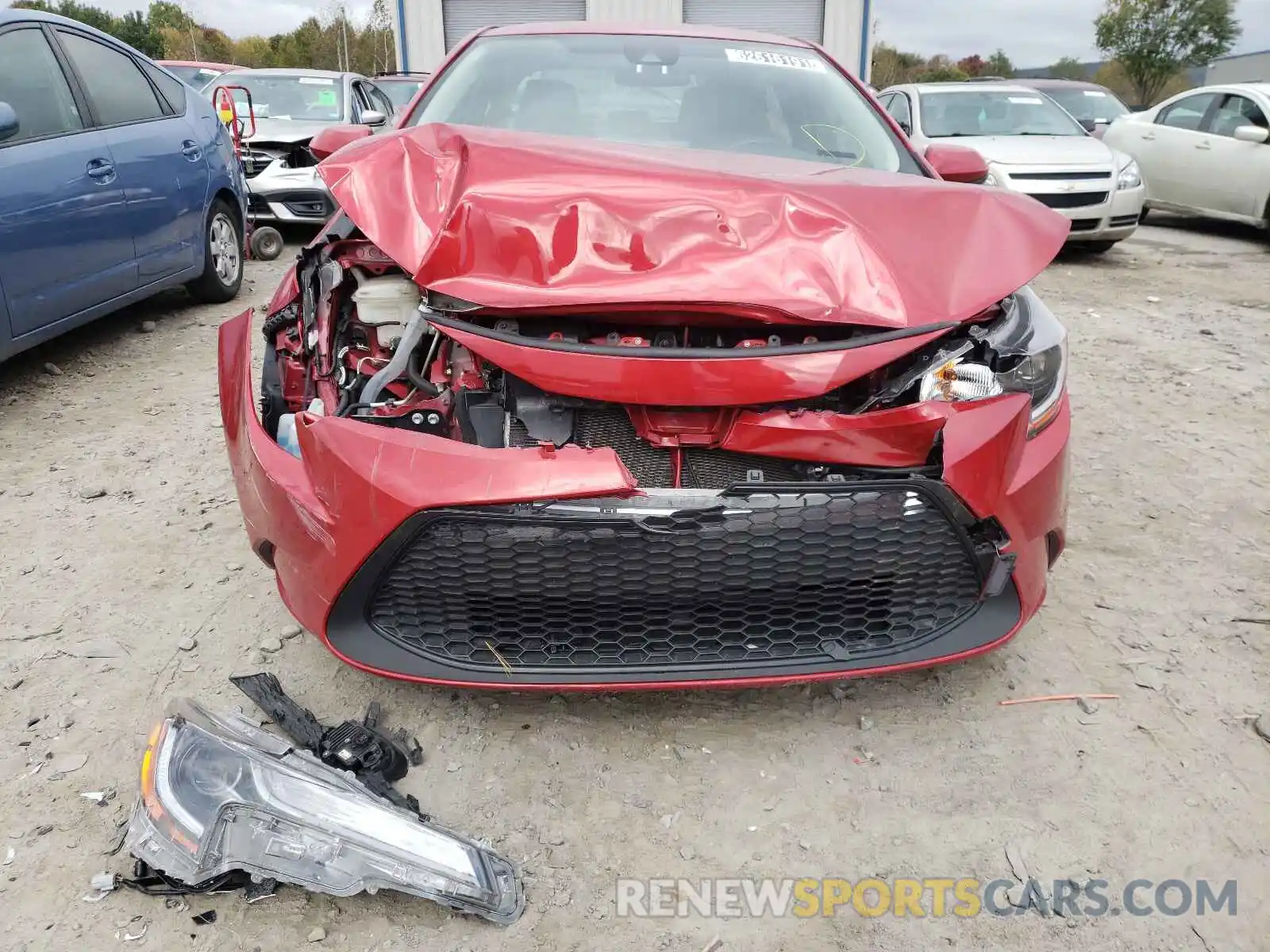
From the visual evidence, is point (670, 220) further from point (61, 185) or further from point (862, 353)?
point (61, 185)

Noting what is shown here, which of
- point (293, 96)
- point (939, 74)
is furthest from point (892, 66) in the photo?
point (293, 96)

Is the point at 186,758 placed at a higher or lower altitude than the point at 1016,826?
higher

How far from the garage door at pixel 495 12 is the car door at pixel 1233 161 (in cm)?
829

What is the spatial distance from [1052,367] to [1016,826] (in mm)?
1015

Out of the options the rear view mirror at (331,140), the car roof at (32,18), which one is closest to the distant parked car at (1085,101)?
the car roof at (32,18)

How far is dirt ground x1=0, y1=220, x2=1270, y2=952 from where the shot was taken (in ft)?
5.60

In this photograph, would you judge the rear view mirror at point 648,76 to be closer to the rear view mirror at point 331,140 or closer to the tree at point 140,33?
the rear view mirror at point 331,140

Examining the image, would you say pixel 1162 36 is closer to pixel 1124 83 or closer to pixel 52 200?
pixel 1124 83

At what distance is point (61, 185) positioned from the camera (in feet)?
13.4

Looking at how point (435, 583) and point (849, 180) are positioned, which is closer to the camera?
point (435, 583)

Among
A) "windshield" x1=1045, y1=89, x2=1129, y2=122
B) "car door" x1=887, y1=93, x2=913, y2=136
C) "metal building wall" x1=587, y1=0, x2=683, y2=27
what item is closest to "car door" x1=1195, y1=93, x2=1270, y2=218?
"windshield" x1=1045, y1=89, x2=1129, y2=122

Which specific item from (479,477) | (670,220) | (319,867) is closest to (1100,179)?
(670,220)

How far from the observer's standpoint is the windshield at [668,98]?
2.97m

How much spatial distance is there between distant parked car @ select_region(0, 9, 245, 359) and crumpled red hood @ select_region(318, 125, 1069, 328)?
2419 mm
